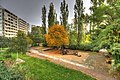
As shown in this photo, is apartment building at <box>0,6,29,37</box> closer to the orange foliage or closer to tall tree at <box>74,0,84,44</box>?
tall tree at <box>74,0,84,44</box>

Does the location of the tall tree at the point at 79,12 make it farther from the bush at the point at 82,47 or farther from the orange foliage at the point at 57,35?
the orange foliage at the point at 57,35

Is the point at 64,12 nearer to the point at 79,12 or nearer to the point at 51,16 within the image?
the point at 79,12

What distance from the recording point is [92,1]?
32.5 meters

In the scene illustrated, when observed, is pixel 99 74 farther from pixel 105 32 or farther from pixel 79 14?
pixel 79 14

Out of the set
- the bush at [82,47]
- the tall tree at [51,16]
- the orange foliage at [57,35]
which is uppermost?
the tall tree at [51,16]

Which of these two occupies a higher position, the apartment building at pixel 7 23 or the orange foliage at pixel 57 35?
the apartment building at pixel 7 23

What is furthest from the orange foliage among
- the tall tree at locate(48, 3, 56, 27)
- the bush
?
the tall tree at locate(48, 3, 56, 27)

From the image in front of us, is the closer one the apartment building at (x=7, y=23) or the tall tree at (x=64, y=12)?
the tall tree at (x=64, y=12)

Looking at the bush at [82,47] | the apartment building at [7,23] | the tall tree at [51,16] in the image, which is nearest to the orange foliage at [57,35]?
the bush at [82,47]

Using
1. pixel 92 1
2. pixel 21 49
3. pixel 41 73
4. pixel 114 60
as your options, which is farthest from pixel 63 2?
pixel 114 60

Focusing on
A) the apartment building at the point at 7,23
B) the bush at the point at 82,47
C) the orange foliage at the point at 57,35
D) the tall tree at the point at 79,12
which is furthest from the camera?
the apartment building at the point at 7,23

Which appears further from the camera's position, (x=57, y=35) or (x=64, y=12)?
(x=64, y=12)

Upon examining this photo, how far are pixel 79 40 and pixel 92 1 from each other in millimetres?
7327

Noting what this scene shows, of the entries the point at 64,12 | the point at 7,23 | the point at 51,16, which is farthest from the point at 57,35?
the point at 7,23
